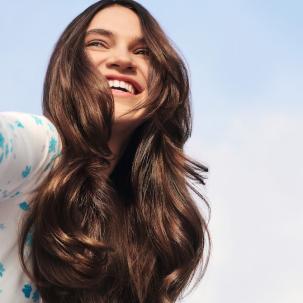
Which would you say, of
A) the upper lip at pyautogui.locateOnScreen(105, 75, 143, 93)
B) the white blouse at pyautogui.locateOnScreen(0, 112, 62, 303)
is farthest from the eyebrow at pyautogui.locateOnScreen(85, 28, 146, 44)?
the white blouse at pyautogui.locateOnScreen(0, 112, 62, 303)

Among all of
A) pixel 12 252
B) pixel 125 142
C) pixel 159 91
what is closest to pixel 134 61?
pixel 159 91

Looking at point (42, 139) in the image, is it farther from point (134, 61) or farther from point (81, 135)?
point (134, 61)

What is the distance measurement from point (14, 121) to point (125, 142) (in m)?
1.21

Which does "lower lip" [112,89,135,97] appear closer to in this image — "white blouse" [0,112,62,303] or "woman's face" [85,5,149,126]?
"woman's face" [85,5,149,126]

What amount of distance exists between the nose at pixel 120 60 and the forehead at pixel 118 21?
13 centimetres

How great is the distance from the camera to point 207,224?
11.2 feet

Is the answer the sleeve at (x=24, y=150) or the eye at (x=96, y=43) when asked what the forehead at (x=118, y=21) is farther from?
the sleeve at (x=24, y=150)

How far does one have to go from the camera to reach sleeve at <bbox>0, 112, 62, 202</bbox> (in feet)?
6.48

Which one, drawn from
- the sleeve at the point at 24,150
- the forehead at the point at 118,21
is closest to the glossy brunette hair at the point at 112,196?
the forehead at the point at 118,21

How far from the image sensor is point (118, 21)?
317cm

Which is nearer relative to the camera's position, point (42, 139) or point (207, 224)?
point (42, 139)

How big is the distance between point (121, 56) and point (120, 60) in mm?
26

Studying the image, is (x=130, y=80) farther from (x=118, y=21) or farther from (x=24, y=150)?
(x=24, y=150)

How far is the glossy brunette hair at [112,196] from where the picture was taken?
261 centimetres
